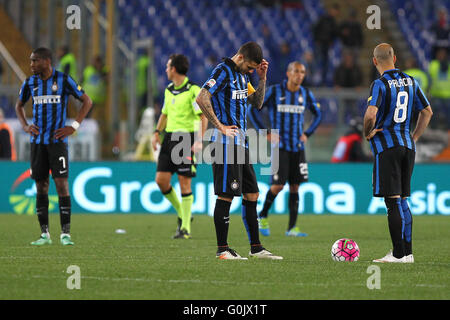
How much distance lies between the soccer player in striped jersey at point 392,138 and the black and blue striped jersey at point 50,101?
3431mm

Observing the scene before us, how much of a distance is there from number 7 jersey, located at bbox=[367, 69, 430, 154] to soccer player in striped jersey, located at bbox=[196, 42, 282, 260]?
3.56 ft

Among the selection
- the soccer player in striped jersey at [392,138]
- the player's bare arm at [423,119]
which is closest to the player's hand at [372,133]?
the soccer player in striped jersey at [392,138]

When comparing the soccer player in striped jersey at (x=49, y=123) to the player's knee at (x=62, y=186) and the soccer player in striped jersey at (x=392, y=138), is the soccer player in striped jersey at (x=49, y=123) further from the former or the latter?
the soccer player in striped jersey at (x=392, y=138)

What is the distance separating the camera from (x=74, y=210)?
15078mm

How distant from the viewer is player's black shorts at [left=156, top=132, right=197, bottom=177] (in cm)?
1050

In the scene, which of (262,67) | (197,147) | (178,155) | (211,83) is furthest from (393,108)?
(178,155)

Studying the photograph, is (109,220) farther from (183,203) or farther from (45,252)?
(45,252)

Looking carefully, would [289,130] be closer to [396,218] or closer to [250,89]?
[250,89]

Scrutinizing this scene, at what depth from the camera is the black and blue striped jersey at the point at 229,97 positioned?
25.4 ft

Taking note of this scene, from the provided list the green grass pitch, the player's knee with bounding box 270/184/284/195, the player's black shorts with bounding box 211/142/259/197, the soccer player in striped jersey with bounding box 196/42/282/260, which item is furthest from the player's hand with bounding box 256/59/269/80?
the player's knee with bounding box 270/184/284/195

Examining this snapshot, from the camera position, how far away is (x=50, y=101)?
30.6 ft

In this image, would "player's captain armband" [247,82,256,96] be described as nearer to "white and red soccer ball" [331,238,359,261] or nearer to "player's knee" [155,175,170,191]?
"white and red soccer ball" [331,238,359,261]

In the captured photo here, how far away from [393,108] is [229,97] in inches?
58.2
